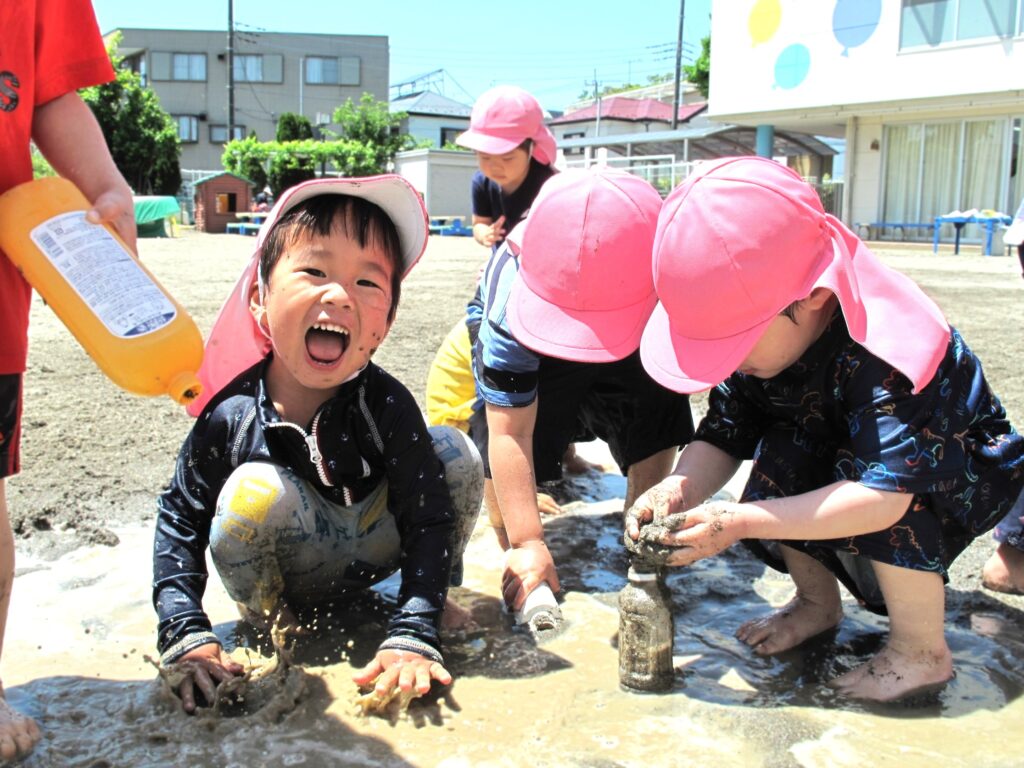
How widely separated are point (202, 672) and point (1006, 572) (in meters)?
1.88

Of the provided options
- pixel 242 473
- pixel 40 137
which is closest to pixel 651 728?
pixel 242 473

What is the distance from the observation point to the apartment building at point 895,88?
55.1 feet

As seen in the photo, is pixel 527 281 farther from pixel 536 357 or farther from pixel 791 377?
pixel 791 377

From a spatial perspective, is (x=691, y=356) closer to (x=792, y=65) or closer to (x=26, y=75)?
(x=26, y=75)

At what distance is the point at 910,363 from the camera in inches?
71.4

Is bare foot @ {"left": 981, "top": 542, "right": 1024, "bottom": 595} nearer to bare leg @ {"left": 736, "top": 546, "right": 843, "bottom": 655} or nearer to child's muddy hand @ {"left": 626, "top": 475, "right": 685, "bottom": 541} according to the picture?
bare leg @ {"left": 736, "top": 546, "right": 843, "bottom": 655}

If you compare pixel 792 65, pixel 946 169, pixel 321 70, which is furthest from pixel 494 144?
pixel 321 70

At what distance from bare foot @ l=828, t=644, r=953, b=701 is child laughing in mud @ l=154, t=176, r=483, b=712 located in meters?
0.82

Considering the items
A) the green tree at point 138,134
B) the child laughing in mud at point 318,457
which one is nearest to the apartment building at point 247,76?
the green tree at point 138,134

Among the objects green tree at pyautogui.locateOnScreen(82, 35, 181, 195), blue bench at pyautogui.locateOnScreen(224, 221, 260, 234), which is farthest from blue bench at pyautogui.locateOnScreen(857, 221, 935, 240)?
green tree at pyautogui.locateOnScreen(82, 35, 181, 195)

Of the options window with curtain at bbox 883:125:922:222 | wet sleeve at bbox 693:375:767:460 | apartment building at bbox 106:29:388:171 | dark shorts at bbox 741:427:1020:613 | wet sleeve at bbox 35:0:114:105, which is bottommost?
dark shorts at bbox 741:427:1020:613

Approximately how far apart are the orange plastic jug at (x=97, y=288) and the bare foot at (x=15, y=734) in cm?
61

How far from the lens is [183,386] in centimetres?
183

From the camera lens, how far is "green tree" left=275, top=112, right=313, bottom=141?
3794cm
